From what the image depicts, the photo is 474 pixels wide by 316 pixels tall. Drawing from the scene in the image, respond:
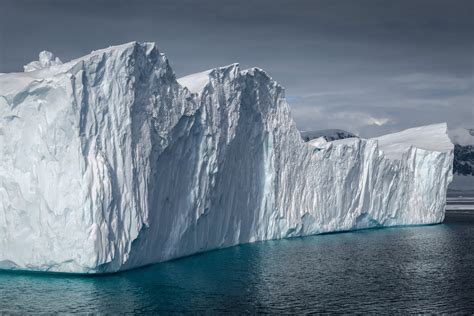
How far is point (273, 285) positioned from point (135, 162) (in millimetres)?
5732

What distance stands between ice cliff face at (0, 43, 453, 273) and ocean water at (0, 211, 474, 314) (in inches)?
36.3

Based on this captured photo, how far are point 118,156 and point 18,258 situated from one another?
438cm

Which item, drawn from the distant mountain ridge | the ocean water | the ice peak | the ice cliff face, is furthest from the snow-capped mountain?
the ice peak

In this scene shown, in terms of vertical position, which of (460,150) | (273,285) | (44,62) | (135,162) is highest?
(460,150)

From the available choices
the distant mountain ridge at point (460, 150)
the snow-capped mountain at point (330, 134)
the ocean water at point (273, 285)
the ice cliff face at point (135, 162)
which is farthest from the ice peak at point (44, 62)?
the snow-capped mountain at point (330, 134)

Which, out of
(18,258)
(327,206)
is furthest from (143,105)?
(327,206)

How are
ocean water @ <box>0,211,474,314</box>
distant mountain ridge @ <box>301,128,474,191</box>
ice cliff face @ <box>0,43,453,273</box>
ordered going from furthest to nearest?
1. distant mountain ridge @ <box>301,128,474,191</box>
2. ice cliff face @ <box>0,43,453,273</box>
3. ocean water @ <box>0,211,474,314</box>

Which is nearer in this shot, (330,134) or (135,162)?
(135,162)

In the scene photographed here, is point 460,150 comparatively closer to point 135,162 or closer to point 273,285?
point 273,285

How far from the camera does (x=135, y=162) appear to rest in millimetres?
20406

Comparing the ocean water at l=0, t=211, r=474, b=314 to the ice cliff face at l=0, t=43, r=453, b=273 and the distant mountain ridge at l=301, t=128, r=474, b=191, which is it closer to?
the ice cliff face at l=0, t=43, r=453, b=273

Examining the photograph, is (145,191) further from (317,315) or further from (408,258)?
(408,258)

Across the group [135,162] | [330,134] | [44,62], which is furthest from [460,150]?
[135,162]

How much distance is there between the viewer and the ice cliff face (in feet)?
63.1
